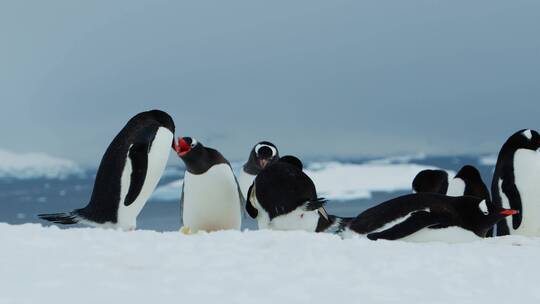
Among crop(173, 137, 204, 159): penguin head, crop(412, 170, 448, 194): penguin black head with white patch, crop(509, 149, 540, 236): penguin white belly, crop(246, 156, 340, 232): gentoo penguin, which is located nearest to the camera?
crop(246, 156, 340, 232): gentoo penguin

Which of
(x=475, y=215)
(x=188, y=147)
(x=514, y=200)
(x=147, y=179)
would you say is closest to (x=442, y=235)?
(x=475, y=215)

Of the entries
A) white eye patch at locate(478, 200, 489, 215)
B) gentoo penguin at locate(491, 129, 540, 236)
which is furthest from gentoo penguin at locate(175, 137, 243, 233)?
gentoo penguin at locate(491, 129, 540, 236)

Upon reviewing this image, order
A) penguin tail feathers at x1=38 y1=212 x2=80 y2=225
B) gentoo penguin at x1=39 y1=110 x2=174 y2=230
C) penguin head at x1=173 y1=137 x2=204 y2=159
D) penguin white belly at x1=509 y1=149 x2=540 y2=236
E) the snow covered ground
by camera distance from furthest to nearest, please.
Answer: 1. penguin white belly at x1=509 y1=149 x2=540 y2=236
2. penguin tail feathers at x1=38 y1=212 x2=80 y2=225
3. gentoo penguin at x1=39 y1=110 x2=174 y2=230
4. penguin head at x1=173 y1=137 x2=204 y2=159
5. the snow covered ground

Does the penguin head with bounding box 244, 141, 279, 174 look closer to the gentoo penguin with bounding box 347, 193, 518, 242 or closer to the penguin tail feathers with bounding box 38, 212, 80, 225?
the gentoo penguin with bounding box 347, 193, 518, 242

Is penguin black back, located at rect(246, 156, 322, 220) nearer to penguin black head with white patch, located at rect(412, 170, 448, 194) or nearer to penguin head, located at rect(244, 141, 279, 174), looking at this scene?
penguin head, located at rect(244, 141, 279, 174)

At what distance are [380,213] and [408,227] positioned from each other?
224mm

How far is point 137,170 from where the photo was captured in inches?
239

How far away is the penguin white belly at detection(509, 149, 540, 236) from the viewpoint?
732 cm

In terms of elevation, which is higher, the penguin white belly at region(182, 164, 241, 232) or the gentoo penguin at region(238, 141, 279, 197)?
the gentoo penguin at region(238, 141, 279, 197)

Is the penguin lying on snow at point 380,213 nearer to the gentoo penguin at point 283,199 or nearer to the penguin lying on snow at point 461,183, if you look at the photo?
the gentoo penguin at point 283,199

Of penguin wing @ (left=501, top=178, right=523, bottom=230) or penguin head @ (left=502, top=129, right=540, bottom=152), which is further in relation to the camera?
penguin head @ (left=502, top=129, right=540, bottom=152)

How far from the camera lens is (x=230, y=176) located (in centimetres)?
622

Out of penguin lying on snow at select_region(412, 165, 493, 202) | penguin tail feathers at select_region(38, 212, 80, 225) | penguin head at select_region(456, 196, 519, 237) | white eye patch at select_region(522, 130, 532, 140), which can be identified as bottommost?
penguin head at select_region(456, 196, 519, 237)

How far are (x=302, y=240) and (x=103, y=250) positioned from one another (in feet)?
3.57
